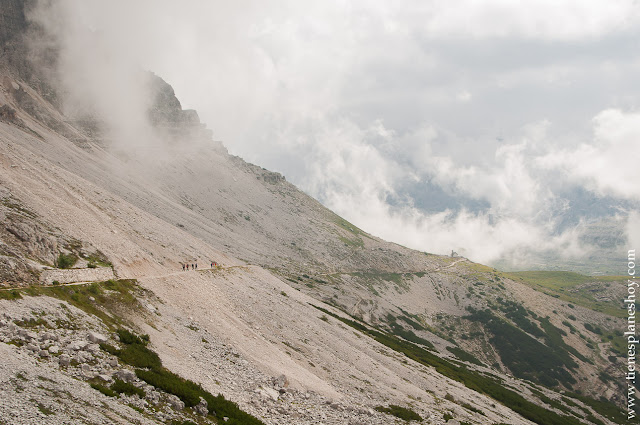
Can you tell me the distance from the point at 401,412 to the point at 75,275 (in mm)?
36133

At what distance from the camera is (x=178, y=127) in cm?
19850

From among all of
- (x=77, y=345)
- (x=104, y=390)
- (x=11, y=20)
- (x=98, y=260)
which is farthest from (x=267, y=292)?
(x=11, y=20)

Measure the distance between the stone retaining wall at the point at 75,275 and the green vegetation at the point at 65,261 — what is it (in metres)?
1.71

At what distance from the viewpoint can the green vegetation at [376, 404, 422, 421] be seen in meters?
42.1

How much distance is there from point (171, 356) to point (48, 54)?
520ft

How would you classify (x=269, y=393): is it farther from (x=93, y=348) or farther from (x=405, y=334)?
(x=405, y=334)

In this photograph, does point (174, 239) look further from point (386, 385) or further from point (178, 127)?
point (178, 127)

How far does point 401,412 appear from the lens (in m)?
43.0

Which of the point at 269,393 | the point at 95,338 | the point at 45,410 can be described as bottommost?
the point at 269,393

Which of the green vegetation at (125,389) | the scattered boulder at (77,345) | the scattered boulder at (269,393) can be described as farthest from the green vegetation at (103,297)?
the scattered boulder at (269,393)

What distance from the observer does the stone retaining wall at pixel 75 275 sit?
36.8 m

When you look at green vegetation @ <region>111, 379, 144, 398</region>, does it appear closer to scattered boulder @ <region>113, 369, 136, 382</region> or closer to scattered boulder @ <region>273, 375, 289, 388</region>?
scattered boulder @ <region>113, 369, 136, 382</region>

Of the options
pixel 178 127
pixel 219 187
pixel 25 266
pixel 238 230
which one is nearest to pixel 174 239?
pixel 25 266

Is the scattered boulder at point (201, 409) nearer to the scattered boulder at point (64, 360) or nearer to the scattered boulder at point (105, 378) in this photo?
the scattered boulder at point (105, 378)
